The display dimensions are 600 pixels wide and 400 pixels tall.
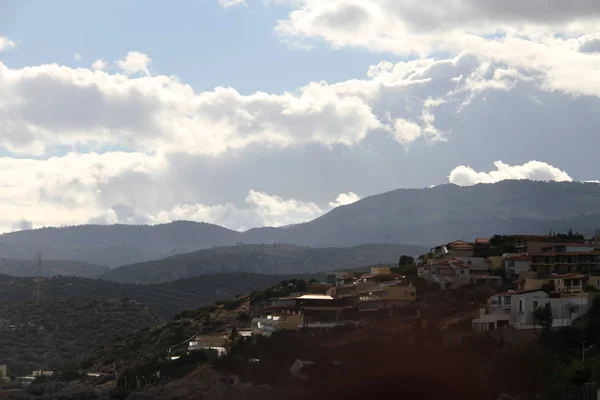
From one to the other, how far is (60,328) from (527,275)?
69.6m

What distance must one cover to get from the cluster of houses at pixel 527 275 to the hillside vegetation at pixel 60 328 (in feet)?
146

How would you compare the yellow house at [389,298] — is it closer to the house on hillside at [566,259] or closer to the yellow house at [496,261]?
the yellow house at [496,261]

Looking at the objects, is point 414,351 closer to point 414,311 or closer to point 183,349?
point 414,311

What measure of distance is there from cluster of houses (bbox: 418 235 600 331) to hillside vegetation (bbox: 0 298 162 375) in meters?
44.5

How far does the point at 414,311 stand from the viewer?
314 ft

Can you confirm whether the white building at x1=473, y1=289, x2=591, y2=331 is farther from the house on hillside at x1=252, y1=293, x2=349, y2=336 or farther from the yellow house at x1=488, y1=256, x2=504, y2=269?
the yellow house at x1=488, y1=256, x2=504, y2=269

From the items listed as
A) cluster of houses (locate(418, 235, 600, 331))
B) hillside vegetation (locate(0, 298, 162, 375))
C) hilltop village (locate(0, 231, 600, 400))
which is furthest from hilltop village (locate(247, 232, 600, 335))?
hillside vegetation (locate(0, 298, 162, 375))

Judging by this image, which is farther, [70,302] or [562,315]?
[70,302]

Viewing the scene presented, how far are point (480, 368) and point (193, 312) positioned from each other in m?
60.9

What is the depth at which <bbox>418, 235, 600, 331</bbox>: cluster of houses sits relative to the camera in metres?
84.2

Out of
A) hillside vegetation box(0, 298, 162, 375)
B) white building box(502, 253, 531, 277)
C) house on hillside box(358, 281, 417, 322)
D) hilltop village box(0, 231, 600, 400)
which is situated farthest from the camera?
hillside vegetation box(0, 298, 162, 375)

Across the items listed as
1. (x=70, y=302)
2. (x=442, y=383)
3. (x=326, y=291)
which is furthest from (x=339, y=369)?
(x=70, y=302)

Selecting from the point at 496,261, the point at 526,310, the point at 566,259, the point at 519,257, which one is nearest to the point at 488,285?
the point at 519,257

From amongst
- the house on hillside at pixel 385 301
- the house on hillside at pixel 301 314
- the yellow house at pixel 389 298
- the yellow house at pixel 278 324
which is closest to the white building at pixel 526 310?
the house on hillside at pixel 385 301
